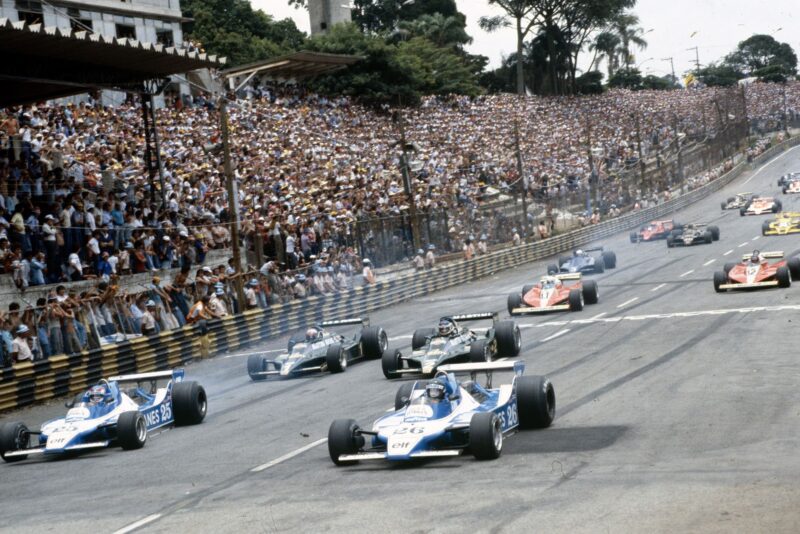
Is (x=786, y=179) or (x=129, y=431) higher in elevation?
(x=129, y=431)

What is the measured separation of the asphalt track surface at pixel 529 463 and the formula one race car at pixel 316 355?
38cm

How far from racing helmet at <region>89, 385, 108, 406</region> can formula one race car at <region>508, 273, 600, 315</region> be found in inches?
656

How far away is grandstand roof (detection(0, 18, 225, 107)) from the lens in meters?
30.3

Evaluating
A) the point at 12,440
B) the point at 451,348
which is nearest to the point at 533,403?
the point at 451,348

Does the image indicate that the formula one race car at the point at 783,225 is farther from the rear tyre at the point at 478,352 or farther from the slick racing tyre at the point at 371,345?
the rear tyre at the point at 478,352

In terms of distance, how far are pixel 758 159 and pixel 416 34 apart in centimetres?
3441

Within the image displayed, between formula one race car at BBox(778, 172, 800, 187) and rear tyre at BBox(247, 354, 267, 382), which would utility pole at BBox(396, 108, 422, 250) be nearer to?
rear tyre at BBox(247, 354, 267, 382)

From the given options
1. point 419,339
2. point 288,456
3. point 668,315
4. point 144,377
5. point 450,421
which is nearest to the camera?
point 450,421

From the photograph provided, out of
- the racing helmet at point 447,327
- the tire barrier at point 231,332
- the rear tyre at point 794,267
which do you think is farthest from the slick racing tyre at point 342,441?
the rear tyre at point 794,267

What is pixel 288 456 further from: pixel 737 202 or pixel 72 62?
pixel 737 202

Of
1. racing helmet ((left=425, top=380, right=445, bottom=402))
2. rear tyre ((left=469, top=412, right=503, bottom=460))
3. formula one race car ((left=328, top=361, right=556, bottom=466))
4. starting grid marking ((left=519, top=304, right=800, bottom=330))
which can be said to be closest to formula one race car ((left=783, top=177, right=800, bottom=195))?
starting grid marking ((left=519, top=304, right=800, bottom=330))

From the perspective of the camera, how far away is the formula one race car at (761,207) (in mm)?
64012

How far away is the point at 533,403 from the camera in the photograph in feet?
49.5

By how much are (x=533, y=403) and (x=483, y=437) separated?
2.11m
